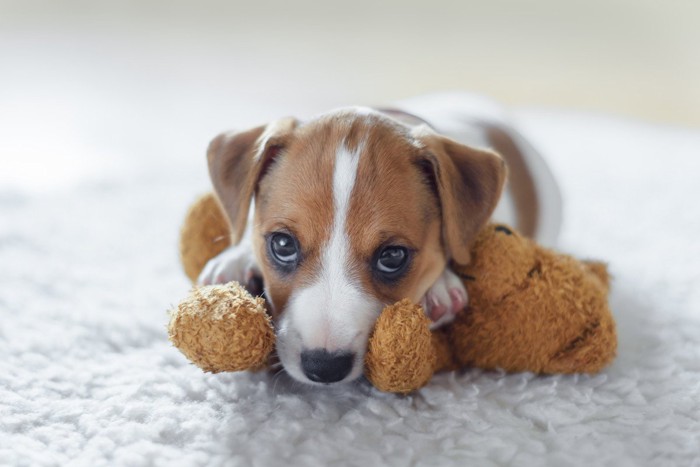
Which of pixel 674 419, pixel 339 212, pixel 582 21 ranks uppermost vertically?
pixel 582 21

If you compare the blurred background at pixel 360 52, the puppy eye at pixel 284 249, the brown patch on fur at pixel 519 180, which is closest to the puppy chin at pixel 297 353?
the puppy eye at pixel 284 249

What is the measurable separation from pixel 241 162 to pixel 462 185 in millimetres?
784

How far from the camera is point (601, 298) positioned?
2.65 meters

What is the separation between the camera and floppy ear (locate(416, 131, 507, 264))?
105 inches

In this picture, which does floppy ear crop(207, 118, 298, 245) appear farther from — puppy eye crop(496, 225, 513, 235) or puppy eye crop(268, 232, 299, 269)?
puppy eye crop(496, 225, 513, 235)

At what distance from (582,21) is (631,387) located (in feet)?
24.1

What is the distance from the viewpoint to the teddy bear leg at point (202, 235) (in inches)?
120

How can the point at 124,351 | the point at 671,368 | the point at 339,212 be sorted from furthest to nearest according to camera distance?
the point at 124,351 → the point at 671,368 → the point at 339,212

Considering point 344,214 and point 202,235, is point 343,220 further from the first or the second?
point 202,235

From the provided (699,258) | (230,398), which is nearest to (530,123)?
(699,258)

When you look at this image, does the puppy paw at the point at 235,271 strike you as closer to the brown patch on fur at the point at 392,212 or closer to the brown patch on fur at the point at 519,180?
the brown patch on fur at the point at 392,212

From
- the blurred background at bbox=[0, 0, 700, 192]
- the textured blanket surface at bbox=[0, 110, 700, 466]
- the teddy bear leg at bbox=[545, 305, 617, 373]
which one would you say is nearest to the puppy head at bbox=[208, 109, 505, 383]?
the textured blanket surface at bbox=[0, 110, 700, 466]

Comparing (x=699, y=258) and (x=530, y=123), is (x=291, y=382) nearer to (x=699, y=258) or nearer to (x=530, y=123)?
(x=699, y=258)

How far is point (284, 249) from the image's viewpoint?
8.49ft
